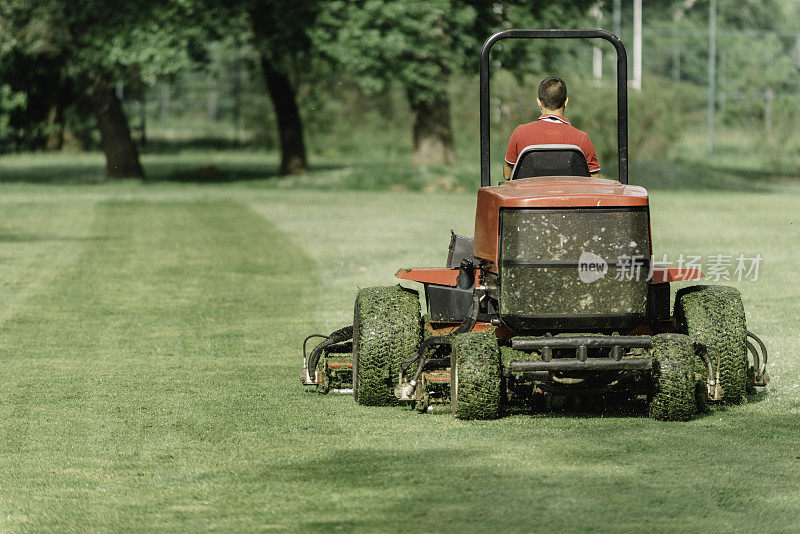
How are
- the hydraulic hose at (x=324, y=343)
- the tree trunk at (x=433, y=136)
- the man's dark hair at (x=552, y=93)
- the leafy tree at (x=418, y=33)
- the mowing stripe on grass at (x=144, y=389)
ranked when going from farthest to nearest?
the tree trunk at (x=433, y=136) → the leafy tree at (x=418, y=33) → the hydraulic hose at (x=324, y=343) → the man's dark hair at (x=552, y=93) → the mowing stripe on grass at (x=144, y=389)

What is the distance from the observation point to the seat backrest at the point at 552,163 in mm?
8539

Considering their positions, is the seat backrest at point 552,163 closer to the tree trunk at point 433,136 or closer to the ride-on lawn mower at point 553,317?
the ride-on lawn mower at point 553,317

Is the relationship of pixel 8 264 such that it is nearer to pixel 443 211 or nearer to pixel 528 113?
pixel 443 211

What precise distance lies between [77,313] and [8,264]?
4847 millimetres

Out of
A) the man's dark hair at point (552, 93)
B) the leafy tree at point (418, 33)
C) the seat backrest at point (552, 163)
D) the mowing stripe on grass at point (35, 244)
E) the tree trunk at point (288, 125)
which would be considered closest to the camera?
the seat backrest at point (552, 163)

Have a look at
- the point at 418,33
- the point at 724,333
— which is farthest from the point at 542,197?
the point at 418,33

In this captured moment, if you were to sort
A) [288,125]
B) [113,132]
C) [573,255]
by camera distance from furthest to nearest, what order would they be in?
1. [288,125]
2. [113,132]
3. [573,255]

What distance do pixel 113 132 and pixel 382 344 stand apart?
3064cm

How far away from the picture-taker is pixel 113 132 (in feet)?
125

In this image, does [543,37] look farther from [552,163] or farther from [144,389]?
[144,389]

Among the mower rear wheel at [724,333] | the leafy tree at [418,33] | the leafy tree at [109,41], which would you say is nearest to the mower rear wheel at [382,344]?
the mower rear wheel at [724,333]

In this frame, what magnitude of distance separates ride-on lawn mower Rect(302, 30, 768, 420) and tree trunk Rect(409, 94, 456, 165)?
28.6 m

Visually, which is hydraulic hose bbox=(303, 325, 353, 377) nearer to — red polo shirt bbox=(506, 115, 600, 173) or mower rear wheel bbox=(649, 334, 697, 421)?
red polo shirt bbox=(506, 115, 600, 173)

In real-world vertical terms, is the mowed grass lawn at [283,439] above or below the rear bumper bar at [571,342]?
below
